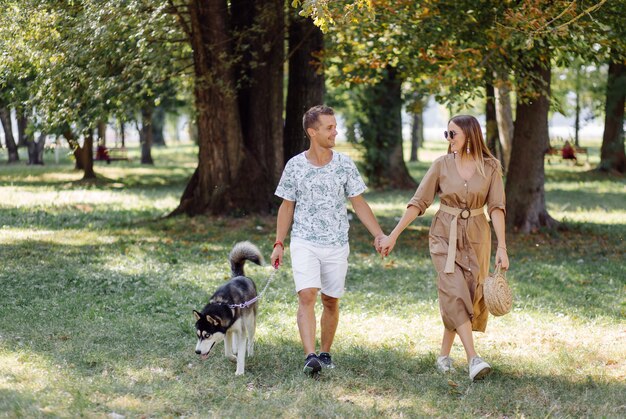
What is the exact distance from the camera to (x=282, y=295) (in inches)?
439

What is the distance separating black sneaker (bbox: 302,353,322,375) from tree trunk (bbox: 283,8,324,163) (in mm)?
11818

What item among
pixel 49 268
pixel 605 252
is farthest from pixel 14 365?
pixel 605 252

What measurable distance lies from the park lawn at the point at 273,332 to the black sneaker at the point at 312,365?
0.07 m

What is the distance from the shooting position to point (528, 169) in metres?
17.9

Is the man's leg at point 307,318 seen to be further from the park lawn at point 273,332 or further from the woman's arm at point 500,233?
the woman's arm at point 500,233

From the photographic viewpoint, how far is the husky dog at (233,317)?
7.05 meters

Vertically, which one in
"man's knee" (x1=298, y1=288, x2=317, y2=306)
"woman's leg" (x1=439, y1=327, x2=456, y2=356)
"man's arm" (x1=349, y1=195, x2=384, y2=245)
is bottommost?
"woman's leg" (x1=439, y1=327, x2=456, y2=356)

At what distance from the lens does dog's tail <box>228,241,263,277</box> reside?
782 cm

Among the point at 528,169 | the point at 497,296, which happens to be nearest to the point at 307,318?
the point at 497,296

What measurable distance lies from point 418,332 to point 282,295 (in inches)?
98.5

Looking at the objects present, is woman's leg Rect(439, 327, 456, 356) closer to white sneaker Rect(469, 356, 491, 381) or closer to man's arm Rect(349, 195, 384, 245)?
white sneaker Rect(469, 356, 491, 381)

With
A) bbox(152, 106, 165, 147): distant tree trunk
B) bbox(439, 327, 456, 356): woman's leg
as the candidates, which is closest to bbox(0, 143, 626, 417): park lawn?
bbox(439, 327, 456, 356): woman's leg

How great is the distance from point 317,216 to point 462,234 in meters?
1.19

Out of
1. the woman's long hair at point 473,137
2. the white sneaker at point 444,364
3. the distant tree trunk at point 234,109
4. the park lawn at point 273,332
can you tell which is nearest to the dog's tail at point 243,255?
the park lawn at point 273,332
